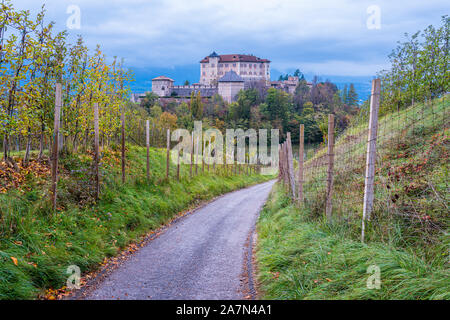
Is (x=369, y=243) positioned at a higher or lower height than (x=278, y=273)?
higher

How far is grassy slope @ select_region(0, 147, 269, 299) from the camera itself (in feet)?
15.7

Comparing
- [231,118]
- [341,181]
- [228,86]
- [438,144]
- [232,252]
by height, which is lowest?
[232,252]

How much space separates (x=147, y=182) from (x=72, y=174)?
3.24 m

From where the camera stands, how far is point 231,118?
237 feet

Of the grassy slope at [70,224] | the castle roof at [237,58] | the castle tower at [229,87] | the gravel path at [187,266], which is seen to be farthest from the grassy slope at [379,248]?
the castle roof at [237,58]

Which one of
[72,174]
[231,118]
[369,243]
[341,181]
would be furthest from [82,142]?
[231,118]

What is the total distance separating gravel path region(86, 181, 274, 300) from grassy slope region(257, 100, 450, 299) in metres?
0.77

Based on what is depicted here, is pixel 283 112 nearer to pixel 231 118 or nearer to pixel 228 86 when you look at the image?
pixel 231 118

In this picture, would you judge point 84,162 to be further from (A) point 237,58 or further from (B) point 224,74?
(A) point 237,58

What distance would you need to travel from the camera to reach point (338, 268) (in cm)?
431

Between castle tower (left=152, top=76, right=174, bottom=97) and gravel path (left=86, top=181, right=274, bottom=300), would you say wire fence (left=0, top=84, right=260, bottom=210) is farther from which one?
castle tower (left=152, top=76, right=174, bottom=97)

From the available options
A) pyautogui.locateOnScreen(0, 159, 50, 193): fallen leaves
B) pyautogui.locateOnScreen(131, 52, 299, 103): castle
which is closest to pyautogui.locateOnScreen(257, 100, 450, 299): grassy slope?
pyautogui.locateOnScreen(0, 159, 50, 193): fallen leaves

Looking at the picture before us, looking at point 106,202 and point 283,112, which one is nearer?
point 106,202

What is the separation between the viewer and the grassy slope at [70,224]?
15.7 ft
